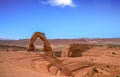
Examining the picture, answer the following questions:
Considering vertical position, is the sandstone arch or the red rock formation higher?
the sandstone arch

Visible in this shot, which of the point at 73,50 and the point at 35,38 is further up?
the point at 35,38

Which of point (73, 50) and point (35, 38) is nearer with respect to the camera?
point (35, 38)

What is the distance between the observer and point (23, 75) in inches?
620

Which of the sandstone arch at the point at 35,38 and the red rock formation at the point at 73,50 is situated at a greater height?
the sandstone arch at the point at 35,38

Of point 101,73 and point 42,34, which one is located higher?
point 42,34

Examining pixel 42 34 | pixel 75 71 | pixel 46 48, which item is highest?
pixel 42 34

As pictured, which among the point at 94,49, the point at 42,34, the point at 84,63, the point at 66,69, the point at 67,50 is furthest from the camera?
the point at 94,49

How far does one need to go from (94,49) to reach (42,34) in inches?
727

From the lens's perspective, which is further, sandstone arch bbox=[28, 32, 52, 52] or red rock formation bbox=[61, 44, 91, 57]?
red rock formation bbox=[61, 44, 91, 57]

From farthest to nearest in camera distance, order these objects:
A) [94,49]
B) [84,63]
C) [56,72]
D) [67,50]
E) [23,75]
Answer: [94,49]
[67,50]
[84,63]
[56,72]
[23,75]

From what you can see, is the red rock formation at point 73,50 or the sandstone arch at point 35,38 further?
the red rock formation at point 73,50

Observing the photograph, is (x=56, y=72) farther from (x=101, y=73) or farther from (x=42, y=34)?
(x=42, y=34)

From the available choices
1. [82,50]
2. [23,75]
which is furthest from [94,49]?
[23,75]

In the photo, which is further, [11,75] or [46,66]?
[46,66]
